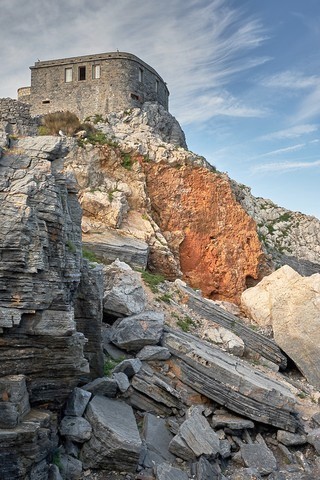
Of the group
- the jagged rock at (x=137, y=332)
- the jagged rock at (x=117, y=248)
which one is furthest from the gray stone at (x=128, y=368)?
the jagged rock at (x=117, y=248)

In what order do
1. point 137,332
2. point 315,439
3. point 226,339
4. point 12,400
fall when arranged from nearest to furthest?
1. point 12,400
2. point 315,439
3. point 137,332
4. point 226,339

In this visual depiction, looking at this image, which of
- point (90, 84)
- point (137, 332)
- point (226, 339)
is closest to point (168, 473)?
point (137, 332)

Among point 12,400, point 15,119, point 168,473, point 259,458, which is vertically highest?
point 15,119

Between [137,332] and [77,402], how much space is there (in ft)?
11.8

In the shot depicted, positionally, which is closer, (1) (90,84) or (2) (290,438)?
(2) (290,438)

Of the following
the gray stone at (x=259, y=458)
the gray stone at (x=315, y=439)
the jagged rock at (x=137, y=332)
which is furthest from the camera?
the jagged rock at (x=137, y=332)

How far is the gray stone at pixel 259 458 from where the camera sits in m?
9.77

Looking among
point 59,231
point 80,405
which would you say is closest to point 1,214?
point 59,231

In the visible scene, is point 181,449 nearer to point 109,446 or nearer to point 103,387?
point 109,446

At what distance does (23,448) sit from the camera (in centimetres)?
707

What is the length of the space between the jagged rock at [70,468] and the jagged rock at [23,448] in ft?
2.84

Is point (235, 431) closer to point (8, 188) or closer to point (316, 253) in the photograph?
point (8, 188)

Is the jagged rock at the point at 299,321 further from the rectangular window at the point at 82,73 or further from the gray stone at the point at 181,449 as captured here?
the rectangular window at the point at 82,73

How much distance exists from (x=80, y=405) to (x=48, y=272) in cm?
341
